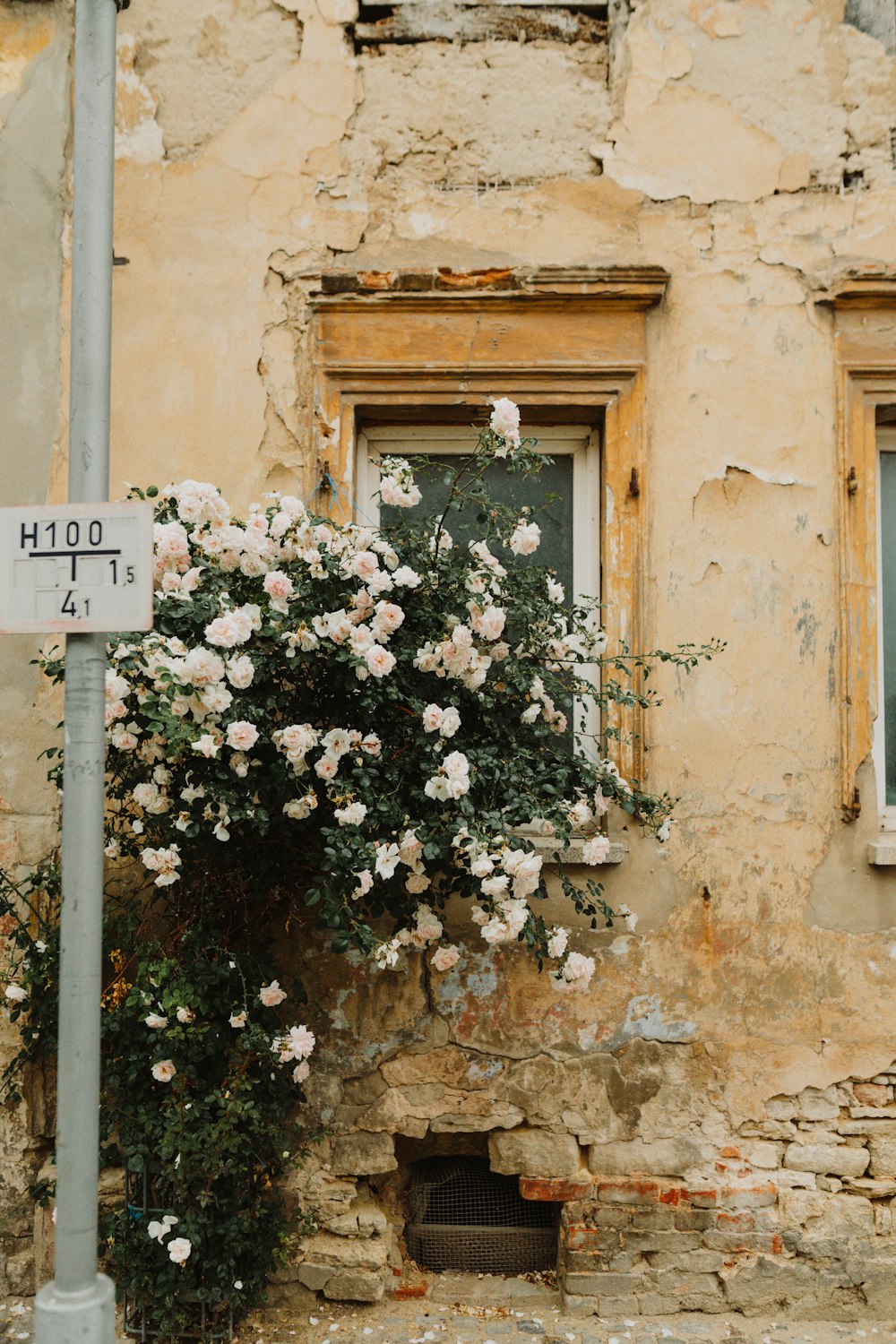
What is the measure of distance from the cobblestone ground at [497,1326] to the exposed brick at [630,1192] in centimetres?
39

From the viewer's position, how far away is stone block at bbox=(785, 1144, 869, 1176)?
3680mm

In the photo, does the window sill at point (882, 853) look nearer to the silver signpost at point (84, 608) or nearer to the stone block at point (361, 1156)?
the stone block at point (361, 1156)

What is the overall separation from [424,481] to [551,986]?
202cm

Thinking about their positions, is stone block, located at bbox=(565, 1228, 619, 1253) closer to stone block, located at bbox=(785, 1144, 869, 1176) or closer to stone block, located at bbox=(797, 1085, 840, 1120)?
stone block, located at bbox=(785, 1144, 869, 1176)

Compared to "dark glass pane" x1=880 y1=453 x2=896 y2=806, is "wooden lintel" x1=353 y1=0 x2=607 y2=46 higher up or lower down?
higher up

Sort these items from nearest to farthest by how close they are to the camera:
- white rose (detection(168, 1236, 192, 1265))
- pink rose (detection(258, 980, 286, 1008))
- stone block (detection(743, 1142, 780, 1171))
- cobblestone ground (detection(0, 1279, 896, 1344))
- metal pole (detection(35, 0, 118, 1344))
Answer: metal pole (detection(35, 0, 118, 1344)), white rose (detection(168, 1236, 192, 1265)), pink rose (detection(258, 980, 286, 1008)), cobblestone ground (detection(0, 1279, 896, 1344)), stone block (detection(743, 1142, 780, 1171))

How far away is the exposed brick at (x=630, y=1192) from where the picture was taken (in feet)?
12.0

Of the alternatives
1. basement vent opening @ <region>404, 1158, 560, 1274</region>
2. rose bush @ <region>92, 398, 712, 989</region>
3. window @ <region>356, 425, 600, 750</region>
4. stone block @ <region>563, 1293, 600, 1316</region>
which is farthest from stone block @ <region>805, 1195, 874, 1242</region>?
window @ <region>356, 425, 600, 750</region>

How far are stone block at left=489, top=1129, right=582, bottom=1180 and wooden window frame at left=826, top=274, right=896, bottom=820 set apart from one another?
1.60 metres

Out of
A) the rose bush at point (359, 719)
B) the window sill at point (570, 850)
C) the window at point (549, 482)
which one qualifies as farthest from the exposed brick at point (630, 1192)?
the window at point (549, 482)

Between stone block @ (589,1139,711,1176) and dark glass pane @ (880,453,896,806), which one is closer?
stone block @ (589,1139,711,1176)

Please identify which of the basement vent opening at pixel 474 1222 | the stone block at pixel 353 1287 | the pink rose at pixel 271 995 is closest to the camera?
the pink rose at pixel 271 995

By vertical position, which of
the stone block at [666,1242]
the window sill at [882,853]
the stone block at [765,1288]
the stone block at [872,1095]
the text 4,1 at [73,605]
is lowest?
the stone block at [765,1288]

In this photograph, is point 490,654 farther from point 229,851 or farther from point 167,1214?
point 167,1214
